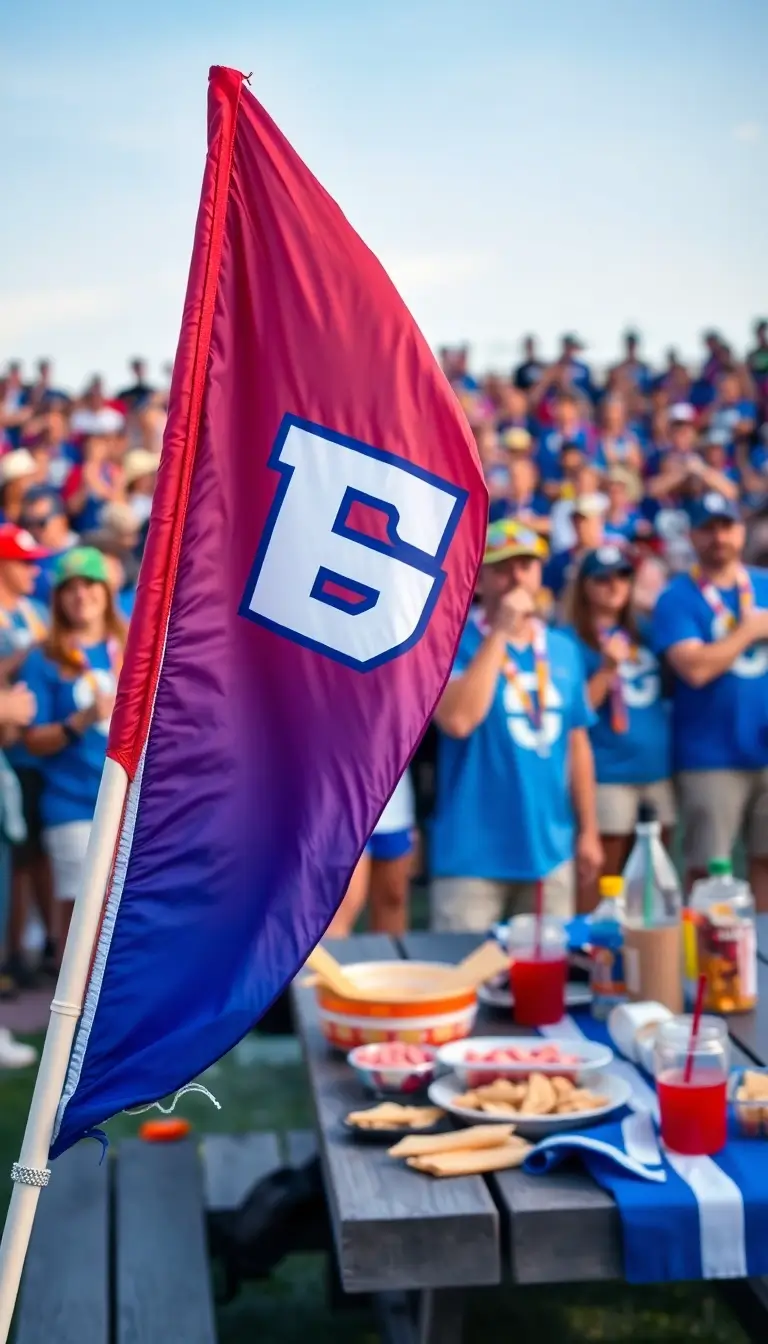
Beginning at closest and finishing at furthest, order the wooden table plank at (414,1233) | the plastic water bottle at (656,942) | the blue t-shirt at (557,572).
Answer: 1. the wooden table plank at (414,1233)
2. the plastic water bottle at (656,942)
3. the blue t-shirt at (557,572)

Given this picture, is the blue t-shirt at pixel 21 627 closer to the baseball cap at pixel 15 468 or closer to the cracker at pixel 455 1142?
the baseball cap at pixel 15 468

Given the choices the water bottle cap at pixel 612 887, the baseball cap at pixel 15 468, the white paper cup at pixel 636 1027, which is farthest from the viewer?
the baseball cap at pixel 15 468

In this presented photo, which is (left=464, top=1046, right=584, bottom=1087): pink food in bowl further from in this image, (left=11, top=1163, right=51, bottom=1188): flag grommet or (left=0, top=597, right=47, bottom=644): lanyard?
(left=0, top=597, right=47, bottom=644): lanyard

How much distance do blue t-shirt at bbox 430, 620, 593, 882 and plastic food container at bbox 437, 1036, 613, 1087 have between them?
1.67 meters

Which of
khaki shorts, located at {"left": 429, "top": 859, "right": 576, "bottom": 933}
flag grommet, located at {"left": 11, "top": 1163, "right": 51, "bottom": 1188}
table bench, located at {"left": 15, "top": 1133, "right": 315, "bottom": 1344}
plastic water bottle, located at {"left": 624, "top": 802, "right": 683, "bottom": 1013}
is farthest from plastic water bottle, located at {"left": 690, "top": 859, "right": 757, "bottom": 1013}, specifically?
flag grommet, located at {"left": 11, "top": 1163, "right": 51, "bottom": 1188}

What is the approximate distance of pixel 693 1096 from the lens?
2381 mm

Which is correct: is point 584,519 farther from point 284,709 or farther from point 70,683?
point 284,709

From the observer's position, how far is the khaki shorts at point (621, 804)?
5.75 m

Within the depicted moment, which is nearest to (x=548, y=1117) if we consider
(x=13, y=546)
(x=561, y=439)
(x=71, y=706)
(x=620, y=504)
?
(x=71, y=706)

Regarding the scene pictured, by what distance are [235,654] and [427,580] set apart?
267 mm

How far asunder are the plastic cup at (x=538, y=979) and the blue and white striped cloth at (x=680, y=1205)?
705 millimetres

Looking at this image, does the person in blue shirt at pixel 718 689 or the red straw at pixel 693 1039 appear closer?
the red straw at pixel 693 1039

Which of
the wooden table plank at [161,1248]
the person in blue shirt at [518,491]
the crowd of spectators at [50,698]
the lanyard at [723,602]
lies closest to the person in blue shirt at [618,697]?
the lanyard at [723,602]

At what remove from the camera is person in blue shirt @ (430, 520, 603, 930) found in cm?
455
